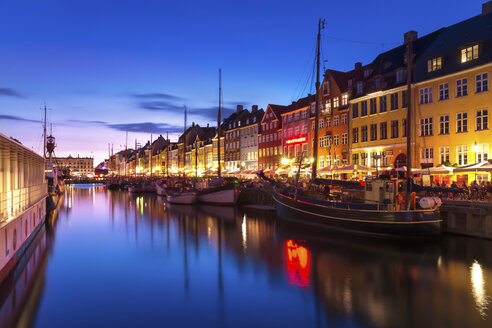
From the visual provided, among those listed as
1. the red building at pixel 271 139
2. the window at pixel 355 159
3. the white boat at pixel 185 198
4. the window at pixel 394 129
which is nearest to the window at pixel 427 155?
the window at pixel 394 129

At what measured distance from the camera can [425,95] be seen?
34719 mm

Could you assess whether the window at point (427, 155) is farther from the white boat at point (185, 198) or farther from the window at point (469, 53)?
the white boat at point (185, 198)

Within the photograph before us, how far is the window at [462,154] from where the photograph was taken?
30878 mm

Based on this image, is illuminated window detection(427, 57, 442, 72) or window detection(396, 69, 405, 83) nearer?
illuminated window detection(427, 57, 442, 72)

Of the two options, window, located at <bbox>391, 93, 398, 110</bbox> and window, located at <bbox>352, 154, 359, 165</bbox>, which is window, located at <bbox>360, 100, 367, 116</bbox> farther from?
window, located at <bbox>352, 154, 359, 165</bbox>

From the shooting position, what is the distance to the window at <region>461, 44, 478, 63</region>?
99.0ft

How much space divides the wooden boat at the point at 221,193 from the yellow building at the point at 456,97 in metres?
19.4

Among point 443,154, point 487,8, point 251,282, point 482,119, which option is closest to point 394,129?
Answer: point 443,154

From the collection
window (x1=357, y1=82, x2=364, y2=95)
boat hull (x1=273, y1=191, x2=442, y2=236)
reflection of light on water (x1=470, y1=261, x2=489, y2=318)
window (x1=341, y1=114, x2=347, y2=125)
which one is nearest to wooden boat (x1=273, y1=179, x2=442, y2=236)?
boat hull (x1=273, y1=191, x2=442, y2=236)

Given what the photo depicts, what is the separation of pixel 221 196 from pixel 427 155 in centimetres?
2186

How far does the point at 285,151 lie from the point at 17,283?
49.1 metres

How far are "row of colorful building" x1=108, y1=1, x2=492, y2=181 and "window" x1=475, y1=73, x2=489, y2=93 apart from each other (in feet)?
Answer: 0.24

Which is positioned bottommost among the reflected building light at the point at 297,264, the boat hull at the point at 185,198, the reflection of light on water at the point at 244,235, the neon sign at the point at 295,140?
the reflection of light on water at the point at 244,235

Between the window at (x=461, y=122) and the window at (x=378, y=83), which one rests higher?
the window at (x=378, y=83)
